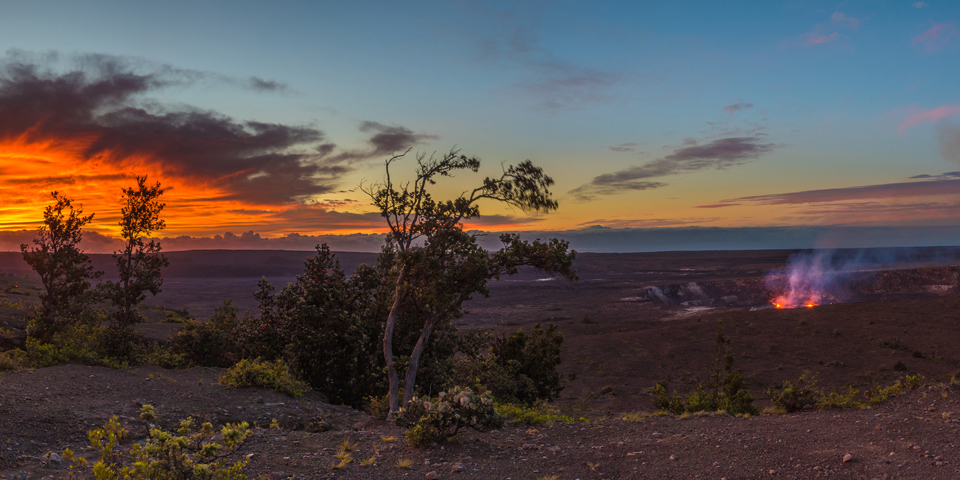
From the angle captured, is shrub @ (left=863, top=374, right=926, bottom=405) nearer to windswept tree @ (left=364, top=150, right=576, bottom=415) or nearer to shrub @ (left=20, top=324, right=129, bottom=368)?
windswept tree @ (left=364, top=150, right=576, bottom=415)

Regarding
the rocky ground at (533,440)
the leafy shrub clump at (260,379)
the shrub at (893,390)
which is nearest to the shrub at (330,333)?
the leafy shrub clump at (260,379)

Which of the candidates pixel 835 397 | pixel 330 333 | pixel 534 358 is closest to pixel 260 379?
pixel 330 333

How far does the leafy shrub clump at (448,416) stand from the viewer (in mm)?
9484

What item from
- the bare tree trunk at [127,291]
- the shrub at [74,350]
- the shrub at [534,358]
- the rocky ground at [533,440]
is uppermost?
the bare tree trunk at [127,291]

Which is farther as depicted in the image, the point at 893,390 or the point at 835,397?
the point at 835,397

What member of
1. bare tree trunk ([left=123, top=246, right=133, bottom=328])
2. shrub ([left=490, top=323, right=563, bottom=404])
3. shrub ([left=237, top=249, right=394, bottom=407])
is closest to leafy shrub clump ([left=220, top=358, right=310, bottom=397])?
shrub ([left=237, top=249, right=394, bottom=407])

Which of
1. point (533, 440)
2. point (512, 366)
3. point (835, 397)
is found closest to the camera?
point (533, 440)

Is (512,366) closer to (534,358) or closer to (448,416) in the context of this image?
(534,358)

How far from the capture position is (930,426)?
9.62m

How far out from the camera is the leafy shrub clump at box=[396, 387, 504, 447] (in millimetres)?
9484

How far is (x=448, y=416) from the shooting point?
9.58 metres

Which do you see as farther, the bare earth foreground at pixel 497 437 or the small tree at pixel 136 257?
the small tree at pixel 136 257

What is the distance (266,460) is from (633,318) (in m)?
56.2

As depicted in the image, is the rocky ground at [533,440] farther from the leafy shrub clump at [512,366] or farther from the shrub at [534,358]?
the shrub at [534,358]
